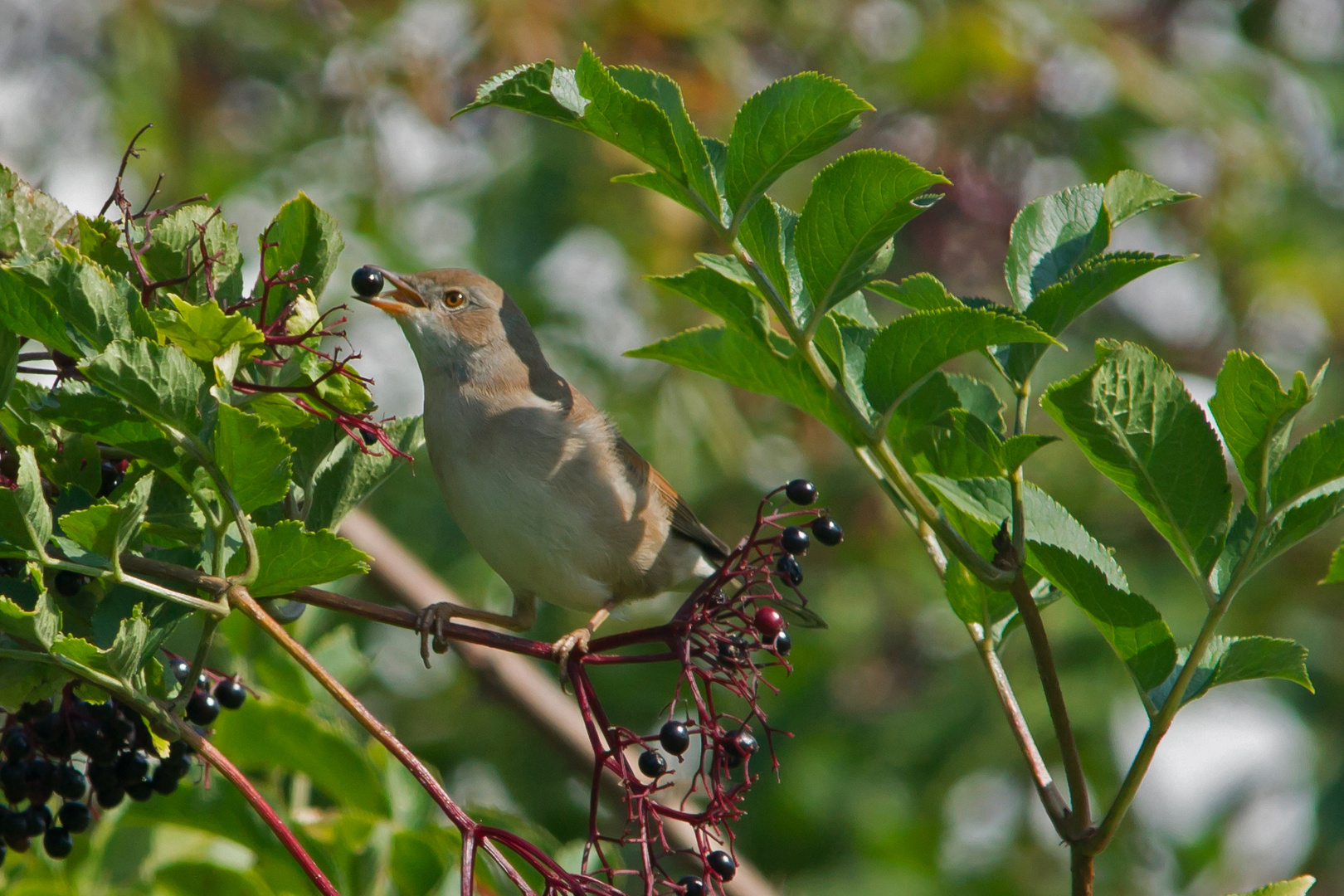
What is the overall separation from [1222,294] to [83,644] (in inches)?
311

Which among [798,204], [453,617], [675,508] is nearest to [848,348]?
[453,617]

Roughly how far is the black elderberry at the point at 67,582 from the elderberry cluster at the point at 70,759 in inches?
9.7

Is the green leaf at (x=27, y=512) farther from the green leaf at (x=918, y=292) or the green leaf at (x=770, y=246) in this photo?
the green leaf at (x=918, y=292)

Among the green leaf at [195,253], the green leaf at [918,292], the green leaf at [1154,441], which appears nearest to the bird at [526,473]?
the green leaf at [195,253]

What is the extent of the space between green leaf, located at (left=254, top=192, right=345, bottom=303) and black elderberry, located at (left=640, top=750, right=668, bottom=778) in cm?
107

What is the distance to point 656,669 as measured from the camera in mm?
6832

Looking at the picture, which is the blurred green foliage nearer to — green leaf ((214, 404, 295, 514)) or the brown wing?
the brown wing

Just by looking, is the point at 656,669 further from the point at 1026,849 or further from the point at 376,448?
the point at 376,448

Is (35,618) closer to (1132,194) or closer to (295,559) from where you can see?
(295,559)

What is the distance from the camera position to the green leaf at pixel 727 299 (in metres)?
2.22

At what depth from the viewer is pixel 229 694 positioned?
260cm

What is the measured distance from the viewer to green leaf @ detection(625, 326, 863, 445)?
227cm

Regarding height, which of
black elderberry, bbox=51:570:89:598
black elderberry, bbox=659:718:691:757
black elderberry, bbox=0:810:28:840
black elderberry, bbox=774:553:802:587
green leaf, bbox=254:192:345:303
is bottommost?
black elderberry, bbox=0:810:28:840

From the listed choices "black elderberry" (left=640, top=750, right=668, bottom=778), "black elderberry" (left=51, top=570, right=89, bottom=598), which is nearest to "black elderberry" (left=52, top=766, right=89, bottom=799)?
"black elderberry" (left=51, top=570, right=89, bottom=598)
